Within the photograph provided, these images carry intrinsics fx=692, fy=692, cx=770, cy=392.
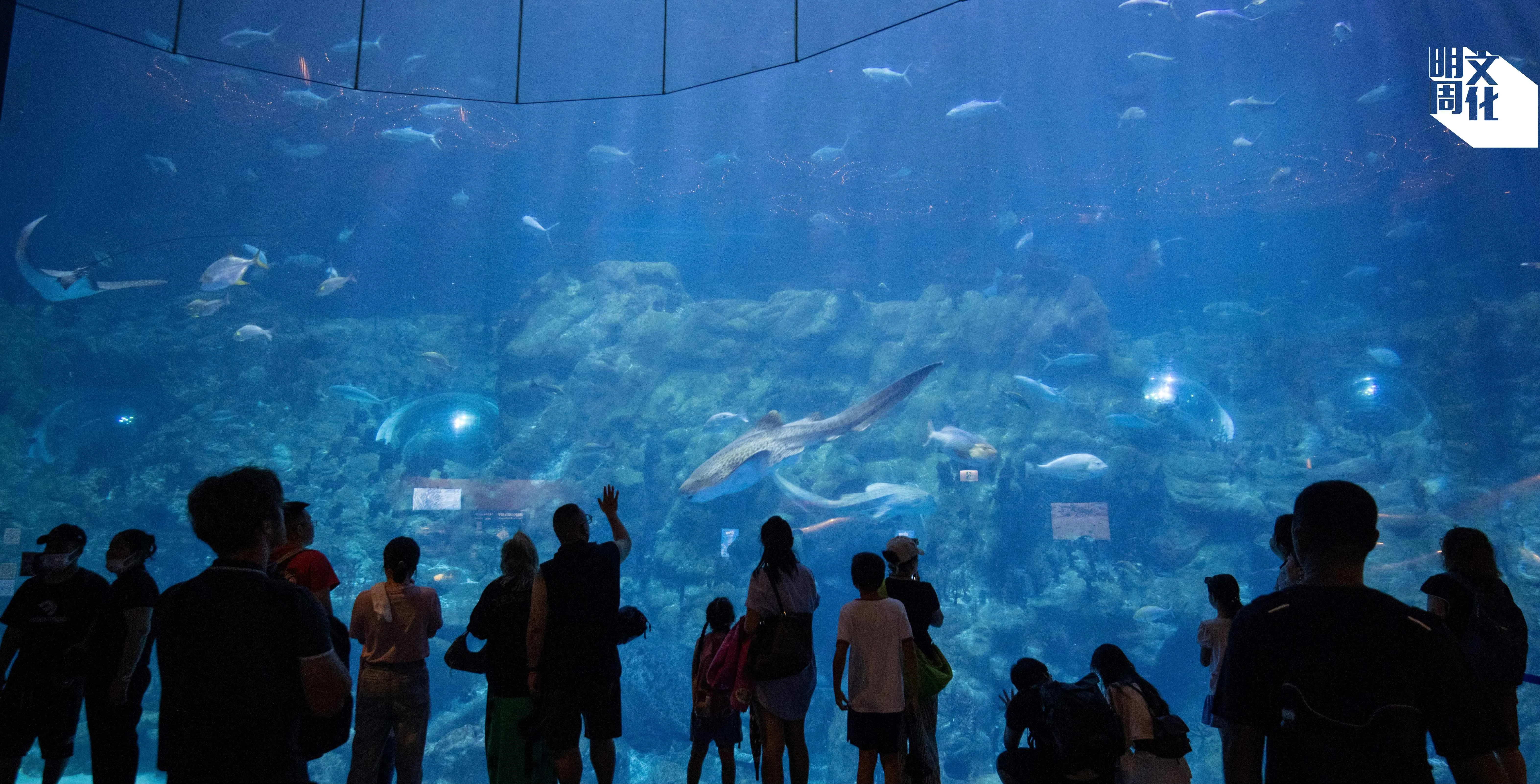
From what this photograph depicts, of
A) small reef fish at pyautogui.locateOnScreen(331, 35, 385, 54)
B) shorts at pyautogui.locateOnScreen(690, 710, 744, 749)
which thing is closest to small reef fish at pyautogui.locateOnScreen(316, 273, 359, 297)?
small reef fish at pyautogui.locateOnScreen(331, 35, 385, 54)

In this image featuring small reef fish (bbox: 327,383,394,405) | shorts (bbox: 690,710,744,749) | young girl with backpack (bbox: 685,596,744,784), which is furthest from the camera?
small reef fish (bbox: 327,383,394,405)

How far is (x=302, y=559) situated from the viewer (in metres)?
2.89

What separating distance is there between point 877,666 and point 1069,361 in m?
14.2

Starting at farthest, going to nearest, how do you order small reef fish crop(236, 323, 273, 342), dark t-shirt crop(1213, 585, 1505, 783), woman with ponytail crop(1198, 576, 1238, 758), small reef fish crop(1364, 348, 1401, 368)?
small reef fish crop(1364, 348, 1401, 368) < small reef fish crop(236, 323, 273, 342) < woman with ponytail crop(1198, 576, 1238, 758) < dark t-shirt crop(1213, 585, 1505, 783)

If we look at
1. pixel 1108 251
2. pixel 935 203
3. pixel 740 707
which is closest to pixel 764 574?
pixel 740 707

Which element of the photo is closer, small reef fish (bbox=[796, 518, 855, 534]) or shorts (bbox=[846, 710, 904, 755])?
shorts (bbox=[846, 710, 904, 755])

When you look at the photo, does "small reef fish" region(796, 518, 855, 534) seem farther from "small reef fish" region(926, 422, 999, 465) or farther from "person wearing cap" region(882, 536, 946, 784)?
"person wearing cap" region(882, 536, 946, 784)

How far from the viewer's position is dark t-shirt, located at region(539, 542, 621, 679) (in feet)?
9.40

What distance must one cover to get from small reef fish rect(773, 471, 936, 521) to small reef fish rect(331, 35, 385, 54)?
10421mm

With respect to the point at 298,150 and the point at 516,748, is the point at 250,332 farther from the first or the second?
the point at 516,748

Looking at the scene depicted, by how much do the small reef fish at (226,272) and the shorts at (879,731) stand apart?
11.8 metres

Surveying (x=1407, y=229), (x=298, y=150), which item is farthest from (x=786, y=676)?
(x=1407, y=229)

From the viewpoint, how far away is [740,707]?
3357 millimetres

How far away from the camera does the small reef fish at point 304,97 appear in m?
16.7
